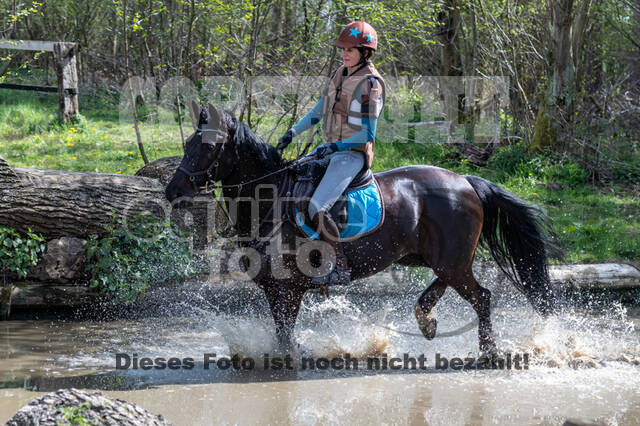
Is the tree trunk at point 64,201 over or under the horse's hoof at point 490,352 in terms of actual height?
over

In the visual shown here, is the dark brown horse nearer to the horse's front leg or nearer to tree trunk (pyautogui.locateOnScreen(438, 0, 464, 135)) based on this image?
the horse's front leg

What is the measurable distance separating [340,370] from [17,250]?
11.8 ft

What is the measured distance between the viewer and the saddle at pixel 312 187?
215 inches

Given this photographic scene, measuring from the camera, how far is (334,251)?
550 cm

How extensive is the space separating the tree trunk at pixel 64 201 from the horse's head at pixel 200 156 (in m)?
2.35

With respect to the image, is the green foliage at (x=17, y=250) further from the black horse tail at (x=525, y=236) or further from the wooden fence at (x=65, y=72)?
the wooden fence at (x=65, y=72)

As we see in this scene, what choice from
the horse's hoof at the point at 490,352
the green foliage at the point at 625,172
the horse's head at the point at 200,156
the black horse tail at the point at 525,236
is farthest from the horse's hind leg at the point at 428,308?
the green foliage at the point at 625,172

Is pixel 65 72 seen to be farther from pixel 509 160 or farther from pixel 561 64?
pixel 561 64

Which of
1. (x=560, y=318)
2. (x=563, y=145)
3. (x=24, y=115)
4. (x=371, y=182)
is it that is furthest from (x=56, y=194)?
(x=563, y=145)

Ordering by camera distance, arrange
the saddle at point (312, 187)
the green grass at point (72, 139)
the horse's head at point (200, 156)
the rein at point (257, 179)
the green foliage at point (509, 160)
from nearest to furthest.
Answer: the horse's head at point (200, 156)
the rein at point (257, 179)
the saddle at point (312, 187)
the green grass at point (72, 139)
the green foliage at point (509, 160)

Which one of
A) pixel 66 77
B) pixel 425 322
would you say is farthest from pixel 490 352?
pixel 66 77

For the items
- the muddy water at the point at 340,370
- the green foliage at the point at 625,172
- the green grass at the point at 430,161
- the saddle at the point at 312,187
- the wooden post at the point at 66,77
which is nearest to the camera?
the muddy water at the point at 340,370

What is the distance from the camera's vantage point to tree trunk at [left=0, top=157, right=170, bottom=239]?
22.5 ft

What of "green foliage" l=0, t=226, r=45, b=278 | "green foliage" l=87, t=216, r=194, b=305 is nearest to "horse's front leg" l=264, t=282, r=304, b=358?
"green foliage" l=87, t=216, r=194, b=305
